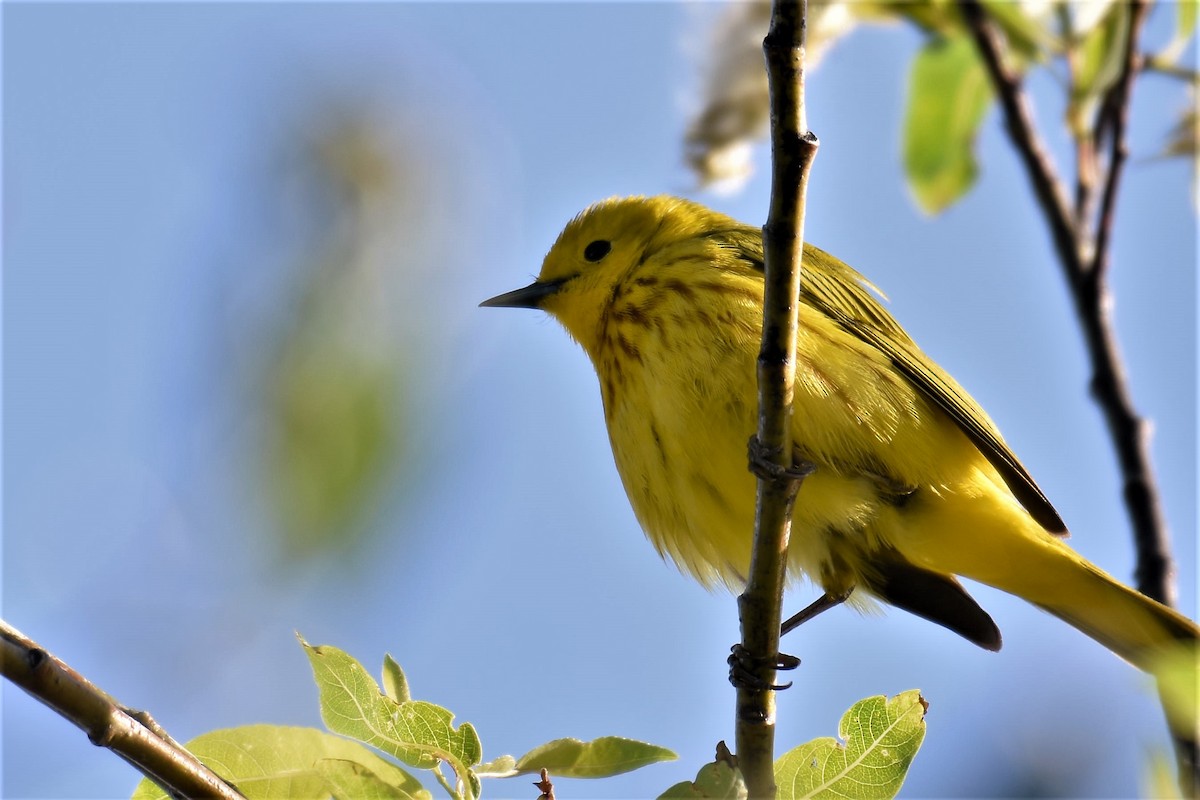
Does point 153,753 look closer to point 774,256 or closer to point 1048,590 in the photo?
point 774,256

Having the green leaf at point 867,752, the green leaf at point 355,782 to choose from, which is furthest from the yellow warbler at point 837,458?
the green leaf at point 355,782

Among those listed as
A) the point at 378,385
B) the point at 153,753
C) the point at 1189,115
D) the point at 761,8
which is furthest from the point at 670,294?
the point at 153,753

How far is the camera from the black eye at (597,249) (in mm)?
5188

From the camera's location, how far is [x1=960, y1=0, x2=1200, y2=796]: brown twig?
13.7ft

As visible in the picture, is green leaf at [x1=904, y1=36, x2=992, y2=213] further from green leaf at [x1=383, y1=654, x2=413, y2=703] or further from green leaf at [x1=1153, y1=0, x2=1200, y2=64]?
green leaf at [x1=383, y1=654, x2=413, y2=703]

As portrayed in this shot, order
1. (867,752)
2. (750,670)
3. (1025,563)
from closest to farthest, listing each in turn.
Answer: (867,752) < (750,670) < (1025,563)

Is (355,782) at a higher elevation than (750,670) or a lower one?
lower

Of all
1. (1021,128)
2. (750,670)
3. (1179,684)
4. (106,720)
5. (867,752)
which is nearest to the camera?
(1179,684)

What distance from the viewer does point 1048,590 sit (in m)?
4.40

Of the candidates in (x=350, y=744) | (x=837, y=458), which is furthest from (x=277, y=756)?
(x=837, y=458)

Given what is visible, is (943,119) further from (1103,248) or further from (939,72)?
(1103,248)

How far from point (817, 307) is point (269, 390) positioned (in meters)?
2.11

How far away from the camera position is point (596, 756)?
2.37 meters

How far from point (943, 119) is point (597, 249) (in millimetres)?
1666
